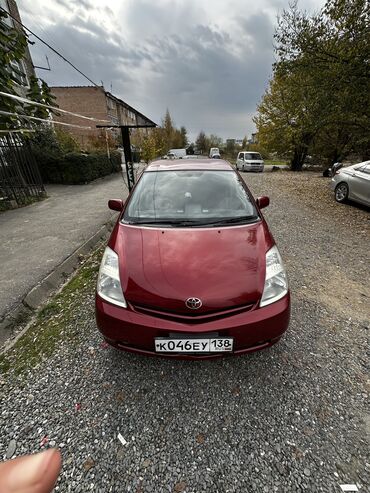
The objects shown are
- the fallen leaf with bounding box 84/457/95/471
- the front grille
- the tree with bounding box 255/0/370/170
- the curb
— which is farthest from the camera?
the tree with bounding box 255/0/370/170

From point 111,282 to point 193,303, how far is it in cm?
71

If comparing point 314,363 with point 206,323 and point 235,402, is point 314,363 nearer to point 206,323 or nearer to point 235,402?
point 235,402

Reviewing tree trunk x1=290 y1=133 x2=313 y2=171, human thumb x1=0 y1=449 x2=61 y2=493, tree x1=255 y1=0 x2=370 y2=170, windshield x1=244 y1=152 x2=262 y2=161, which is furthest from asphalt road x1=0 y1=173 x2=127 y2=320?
tree trunk x1=290 y1=133 x2=313 y2=171

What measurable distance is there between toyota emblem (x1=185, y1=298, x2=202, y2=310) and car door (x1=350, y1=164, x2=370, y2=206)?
694 centimetres

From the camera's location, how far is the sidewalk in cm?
330

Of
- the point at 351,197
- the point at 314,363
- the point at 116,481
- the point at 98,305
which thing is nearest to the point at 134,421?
the point at 116,481

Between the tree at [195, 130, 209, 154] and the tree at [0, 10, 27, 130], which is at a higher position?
the tree at [0, 10, 27, 130]

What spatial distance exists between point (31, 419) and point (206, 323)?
145 cm

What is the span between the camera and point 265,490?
1.33m

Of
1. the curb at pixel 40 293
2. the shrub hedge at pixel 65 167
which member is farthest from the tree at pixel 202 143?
the curb at pixel 40 293

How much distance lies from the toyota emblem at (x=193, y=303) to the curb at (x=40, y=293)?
2.17 meters

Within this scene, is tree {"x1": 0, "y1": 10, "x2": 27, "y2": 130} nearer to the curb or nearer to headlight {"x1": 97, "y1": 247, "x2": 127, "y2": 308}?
the curb

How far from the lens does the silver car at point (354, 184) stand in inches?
254

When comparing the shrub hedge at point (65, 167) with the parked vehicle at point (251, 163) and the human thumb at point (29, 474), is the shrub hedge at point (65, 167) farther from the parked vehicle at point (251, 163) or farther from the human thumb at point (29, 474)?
the human thumb at point (29, 474)
